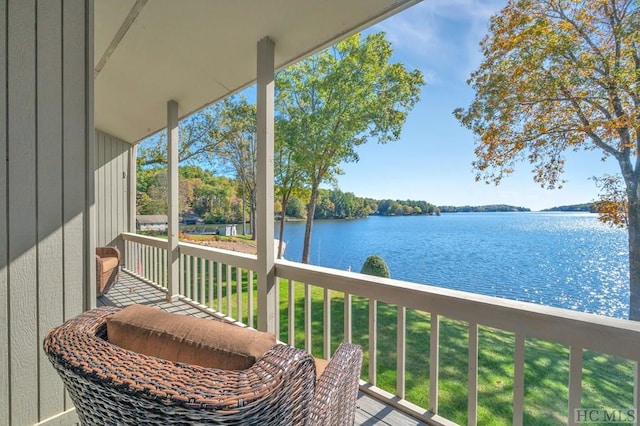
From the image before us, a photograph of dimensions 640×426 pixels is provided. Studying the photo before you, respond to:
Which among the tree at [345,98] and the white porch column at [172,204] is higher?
the tree at [345,98]

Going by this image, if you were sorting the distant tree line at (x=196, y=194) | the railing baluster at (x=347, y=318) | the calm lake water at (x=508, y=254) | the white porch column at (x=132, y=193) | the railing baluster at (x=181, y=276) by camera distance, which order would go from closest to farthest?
1. the railing baluster at (x=347, y=318)
2. the calm lake water at (x=508, y=254)
3. the railing baluster at (x=181, y=276)
4. the white porch column at (x=132, y=193)
5. the distant tree line at (x=196, y=194)

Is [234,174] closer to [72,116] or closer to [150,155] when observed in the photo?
[150,155]

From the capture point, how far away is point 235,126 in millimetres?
11773

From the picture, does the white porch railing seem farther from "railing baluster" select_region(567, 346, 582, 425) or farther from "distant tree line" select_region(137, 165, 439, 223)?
"distant tree line" select_region(137, 165, 439, 223)

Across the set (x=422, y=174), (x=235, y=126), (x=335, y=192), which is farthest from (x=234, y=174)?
(x=422, y=174)

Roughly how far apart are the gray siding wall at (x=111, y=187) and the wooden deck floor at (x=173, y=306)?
0.88m

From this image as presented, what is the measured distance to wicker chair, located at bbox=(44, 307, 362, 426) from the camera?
2.12ft

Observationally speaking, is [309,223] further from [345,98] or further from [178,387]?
[178,387]

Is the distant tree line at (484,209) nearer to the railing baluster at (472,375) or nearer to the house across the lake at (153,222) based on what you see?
the railing baluster at (472,375)

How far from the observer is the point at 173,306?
3.98 metres

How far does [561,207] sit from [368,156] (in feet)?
22.7

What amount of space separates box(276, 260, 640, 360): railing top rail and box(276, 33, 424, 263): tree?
7.04 m

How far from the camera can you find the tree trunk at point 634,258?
3125 mm

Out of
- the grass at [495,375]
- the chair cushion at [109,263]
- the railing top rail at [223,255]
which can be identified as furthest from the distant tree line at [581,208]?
the chair cushion at [109,263]
